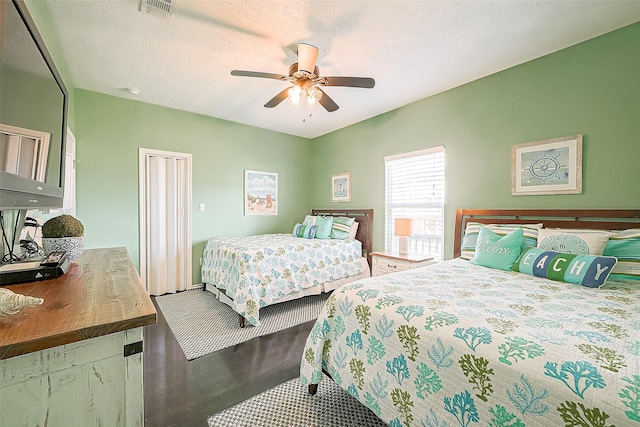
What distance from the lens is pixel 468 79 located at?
9.59 ft

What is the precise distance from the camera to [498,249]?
221 cm

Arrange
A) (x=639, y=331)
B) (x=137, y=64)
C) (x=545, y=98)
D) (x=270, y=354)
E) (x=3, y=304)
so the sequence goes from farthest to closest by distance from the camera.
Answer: (x=137, y=64) < (x=545, y=98) < (x=270, y=354) < (x=639, y=331) < (x=3, y=304)

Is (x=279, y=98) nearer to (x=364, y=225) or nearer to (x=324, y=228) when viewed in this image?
Answer: (x=324, y=228)

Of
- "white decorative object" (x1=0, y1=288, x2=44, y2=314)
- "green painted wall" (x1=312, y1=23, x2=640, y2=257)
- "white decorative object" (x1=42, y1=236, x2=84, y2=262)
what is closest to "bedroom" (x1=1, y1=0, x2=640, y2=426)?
"green painted wall" (x1=312, y1=23, x2=640, y2=257)

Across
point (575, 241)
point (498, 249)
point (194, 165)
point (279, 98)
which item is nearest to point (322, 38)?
point (279, 98)

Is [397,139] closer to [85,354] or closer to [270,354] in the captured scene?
[270,354]

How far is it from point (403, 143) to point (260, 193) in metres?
2.54

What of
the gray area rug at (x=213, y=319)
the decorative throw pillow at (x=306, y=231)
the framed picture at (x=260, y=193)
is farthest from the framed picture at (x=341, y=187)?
the gray area rug at (x=213, y=319)

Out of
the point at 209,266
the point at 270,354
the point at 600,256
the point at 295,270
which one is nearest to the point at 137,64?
the point at 209,266

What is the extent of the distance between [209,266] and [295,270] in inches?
52.9

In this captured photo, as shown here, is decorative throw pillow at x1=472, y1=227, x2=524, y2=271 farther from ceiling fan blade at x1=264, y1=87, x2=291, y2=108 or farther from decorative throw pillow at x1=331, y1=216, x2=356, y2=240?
ceiling fan blade at x1=264, y1=87, x2=291, y2=108

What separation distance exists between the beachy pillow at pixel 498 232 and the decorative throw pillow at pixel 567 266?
25cm

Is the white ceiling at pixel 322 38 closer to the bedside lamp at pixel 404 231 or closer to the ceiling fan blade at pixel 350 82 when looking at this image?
the ceiling fan blade at pixel 350 82

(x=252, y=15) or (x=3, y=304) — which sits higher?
(x=252, y=15)
